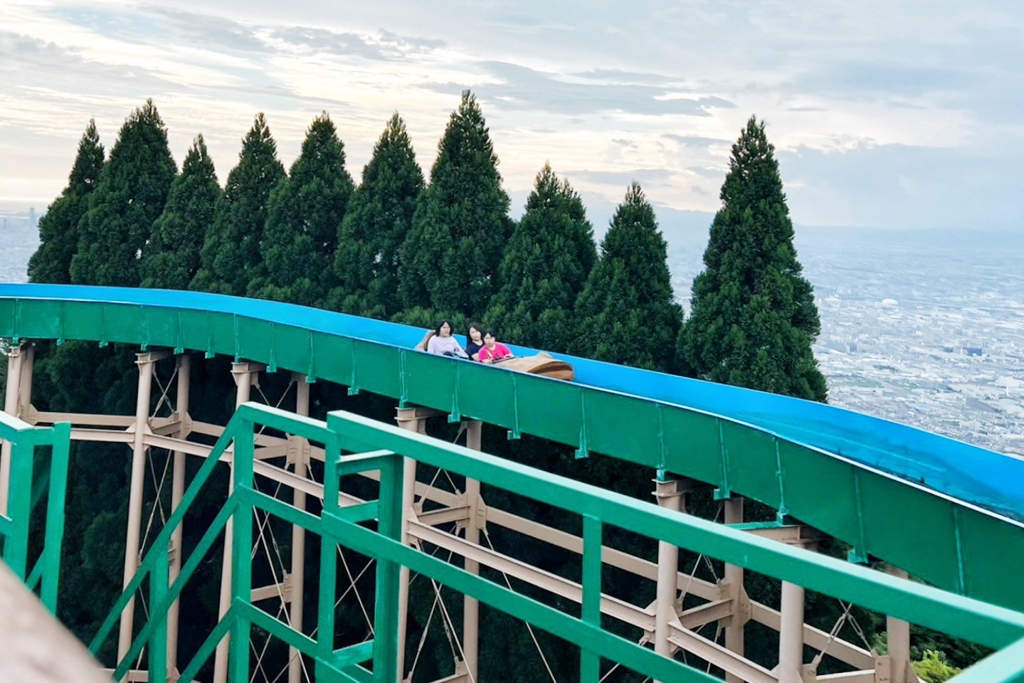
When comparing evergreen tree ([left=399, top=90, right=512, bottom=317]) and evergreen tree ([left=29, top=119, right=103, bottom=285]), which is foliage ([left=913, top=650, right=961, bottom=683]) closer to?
evergreen tree ([left=399, top=90, right=512, bottom=317])

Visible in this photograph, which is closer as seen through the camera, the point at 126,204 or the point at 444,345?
the point at 444,345

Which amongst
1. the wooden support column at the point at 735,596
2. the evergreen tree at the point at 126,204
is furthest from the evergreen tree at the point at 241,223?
the wooden support column at the point at 735,596

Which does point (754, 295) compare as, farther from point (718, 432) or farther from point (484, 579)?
point (484, 579)

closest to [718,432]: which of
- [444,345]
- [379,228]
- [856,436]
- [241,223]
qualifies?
[856,436]

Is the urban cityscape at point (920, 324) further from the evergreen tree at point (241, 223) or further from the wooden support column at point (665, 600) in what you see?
the wooden support column at point (665, 600)

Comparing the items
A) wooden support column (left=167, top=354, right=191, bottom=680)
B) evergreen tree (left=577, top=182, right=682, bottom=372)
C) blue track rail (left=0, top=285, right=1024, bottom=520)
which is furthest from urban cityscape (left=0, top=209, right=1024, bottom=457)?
wooden support column (left=167, top=354, right=191, bottom=680)

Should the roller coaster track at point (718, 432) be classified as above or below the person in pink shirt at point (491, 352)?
below

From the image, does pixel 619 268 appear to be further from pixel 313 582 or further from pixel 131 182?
pixel 131 182
